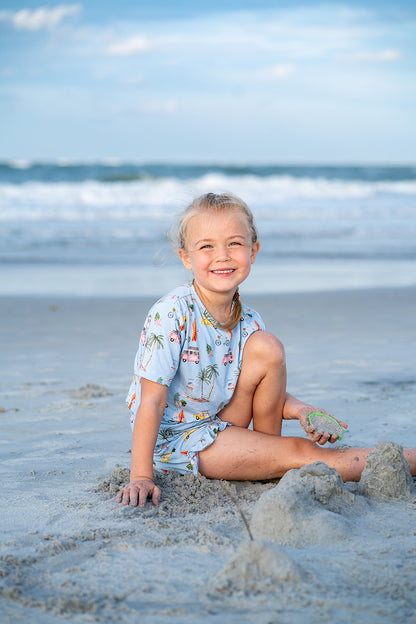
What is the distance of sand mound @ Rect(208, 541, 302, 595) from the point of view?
5.67 feet

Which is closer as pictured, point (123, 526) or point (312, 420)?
point (123, 526)

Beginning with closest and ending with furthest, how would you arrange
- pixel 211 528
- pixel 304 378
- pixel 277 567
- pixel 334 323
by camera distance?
pixel 277 567, pixel 211 528, pixel 304 378, pixel 334 323

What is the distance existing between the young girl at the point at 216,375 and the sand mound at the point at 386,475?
0.14 meters

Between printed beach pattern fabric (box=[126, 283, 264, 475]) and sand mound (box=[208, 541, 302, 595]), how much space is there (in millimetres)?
869

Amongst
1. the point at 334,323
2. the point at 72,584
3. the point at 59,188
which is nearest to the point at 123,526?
the point at 72,584

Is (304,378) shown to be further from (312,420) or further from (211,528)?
(211,528)

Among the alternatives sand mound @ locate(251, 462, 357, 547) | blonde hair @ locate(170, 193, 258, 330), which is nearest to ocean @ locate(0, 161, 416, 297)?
blonde hair @ locate(170, 193, 258, 330)

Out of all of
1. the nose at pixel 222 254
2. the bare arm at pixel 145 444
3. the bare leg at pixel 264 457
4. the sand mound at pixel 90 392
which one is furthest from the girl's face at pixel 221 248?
the sand mound at pixel 90 392

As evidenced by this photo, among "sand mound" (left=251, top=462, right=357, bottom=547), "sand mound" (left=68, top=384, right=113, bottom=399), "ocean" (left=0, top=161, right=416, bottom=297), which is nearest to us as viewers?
"sand mound" (left=251, top=462, right=357, bottom=547)

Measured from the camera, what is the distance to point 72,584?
5.85 feet

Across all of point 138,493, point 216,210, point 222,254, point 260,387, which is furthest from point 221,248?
point 138,493

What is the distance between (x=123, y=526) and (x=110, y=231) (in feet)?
36.6

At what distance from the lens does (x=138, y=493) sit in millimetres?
2393

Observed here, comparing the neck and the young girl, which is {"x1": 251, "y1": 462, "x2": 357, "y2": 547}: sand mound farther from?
the neck
